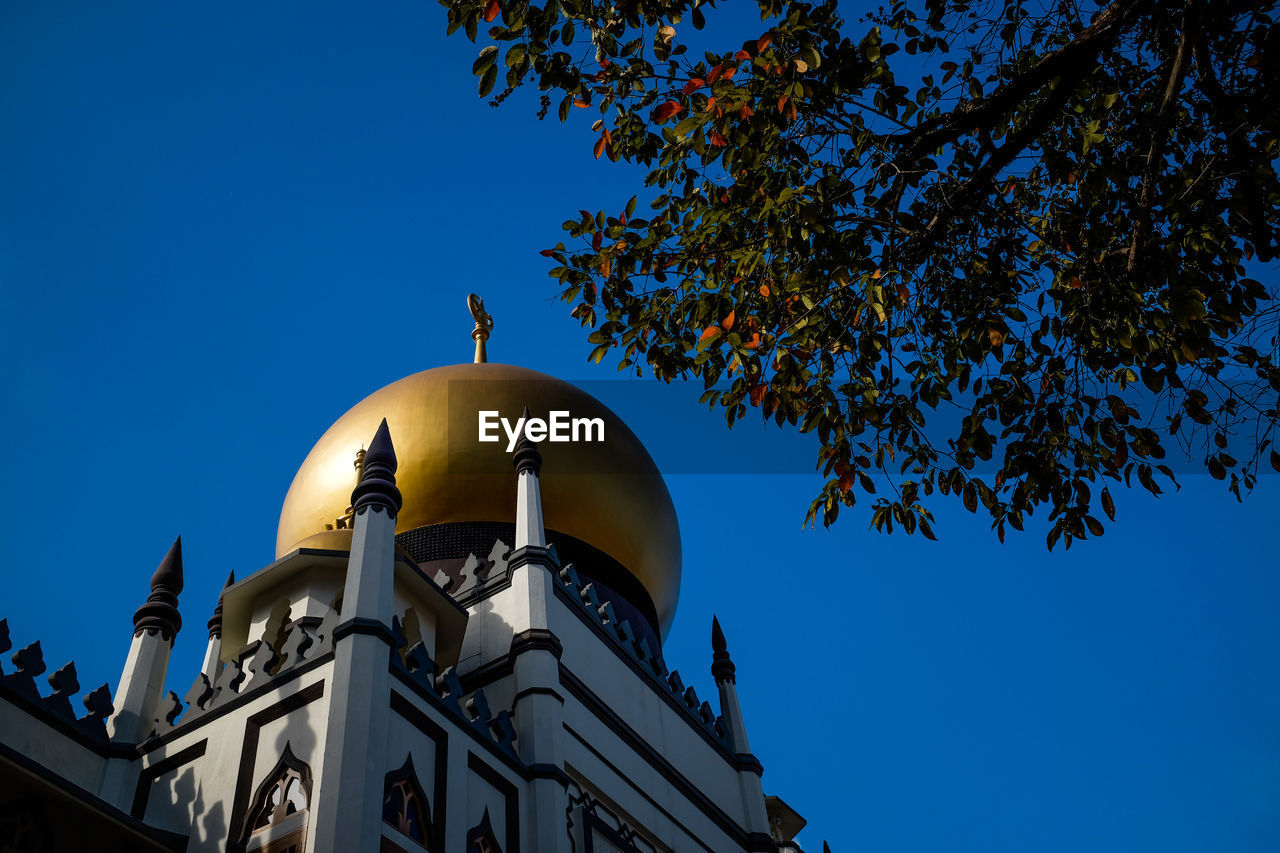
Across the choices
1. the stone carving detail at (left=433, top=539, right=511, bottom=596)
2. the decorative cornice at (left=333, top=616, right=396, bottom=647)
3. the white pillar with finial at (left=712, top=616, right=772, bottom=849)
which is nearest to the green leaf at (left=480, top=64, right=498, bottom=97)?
the decorative cornice at (left=333, top=616, right=396, bottom=647)

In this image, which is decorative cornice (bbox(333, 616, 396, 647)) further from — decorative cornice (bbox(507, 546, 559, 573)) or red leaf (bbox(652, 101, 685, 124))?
red leaf (bbox(652, 101, 685, 124))

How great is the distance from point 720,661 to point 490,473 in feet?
12.9

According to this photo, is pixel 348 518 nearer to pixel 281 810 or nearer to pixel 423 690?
pixel 423 690

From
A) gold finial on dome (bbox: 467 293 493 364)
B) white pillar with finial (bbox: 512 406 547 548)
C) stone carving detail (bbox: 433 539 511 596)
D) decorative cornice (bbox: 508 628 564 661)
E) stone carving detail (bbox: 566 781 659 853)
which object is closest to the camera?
stone carving detail (bbox: 566 781 659 853)

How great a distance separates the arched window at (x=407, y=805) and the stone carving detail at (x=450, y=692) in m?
0.67

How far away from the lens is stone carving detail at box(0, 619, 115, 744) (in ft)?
27.9

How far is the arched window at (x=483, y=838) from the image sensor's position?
840 cm

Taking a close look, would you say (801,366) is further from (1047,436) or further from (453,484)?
(453,484)

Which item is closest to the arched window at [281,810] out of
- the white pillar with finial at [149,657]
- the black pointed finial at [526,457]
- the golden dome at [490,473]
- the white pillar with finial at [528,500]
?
the white pillar with finial at [149,657]

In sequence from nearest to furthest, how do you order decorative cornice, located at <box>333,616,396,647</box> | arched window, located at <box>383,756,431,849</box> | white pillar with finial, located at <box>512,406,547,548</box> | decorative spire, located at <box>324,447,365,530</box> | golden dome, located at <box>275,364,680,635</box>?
arched window, located at <box>383,756,431,849</box> → decorative cornice, located at <box>333,616,396,647</box> → white pillar with finial, located at <box>512,406,547,548</box> → decorative spire, located at <box>324,447,365,530</box> → golden dome, located at <box>275,364,680,635</box>

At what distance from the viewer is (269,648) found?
890cm

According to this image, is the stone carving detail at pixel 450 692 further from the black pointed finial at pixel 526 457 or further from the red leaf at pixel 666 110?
the red leaf at pixel 666 110

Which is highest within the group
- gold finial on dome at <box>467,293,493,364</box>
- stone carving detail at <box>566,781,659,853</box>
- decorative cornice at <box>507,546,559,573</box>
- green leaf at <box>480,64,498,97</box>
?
gold finial on dome at <box>467,293,493,364</box>

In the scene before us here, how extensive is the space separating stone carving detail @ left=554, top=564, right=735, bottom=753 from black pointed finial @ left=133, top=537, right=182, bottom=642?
3623 mm
